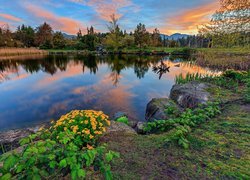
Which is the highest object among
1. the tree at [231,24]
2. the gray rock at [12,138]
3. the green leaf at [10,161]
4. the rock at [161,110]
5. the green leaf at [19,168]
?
the tree at [231,24]

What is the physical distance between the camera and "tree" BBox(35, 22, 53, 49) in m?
62.2

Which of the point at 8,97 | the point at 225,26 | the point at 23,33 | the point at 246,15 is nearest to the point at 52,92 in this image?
the point at 8,97

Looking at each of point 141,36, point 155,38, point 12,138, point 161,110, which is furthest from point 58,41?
point 161,110

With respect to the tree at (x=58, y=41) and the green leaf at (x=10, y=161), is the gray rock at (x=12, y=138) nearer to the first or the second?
the green leaf at (x=10, y=161)

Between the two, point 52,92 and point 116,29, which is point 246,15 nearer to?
point 52,92

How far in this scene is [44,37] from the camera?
211 ft

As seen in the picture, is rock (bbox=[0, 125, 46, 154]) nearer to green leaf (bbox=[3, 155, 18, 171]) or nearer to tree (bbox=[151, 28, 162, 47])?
green leaf (bbox=[3, 155, 18, 171])

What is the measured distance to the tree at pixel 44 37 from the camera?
204 ft

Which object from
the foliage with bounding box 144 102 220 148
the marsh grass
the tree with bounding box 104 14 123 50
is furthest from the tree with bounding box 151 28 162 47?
the foliage with bounding box 144 102 220 148

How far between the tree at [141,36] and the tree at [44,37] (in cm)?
3365

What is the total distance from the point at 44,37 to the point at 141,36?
39618 mm

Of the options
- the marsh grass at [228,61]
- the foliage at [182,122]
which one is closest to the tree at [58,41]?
the marsh grass at [228,61]

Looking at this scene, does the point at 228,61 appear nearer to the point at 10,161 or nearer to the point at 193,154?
the point at 193,154

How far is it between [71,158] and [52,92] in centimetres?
1095
